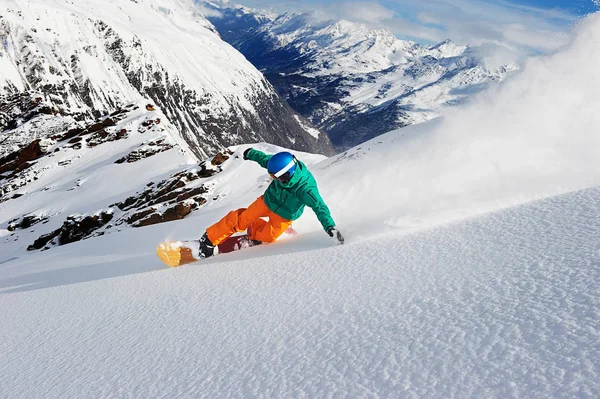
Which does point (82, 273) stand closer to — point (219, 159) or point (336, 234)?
point (336, 234)

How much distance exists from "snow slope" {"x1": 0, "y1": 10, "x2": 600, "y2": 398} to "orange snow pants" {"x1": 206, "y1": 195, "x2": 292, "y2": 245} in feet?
1.05

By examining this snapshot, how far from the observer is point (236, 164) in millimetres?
30281

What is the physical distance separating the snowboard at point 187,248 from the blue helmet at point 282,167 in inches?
43.7

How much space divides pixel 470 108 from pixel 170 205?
22.2 metres

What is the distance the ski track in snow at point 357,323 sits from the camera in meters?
1.84

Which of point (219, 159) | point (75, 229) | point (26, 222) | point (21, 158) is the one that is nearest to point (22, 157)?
point (21, 158)

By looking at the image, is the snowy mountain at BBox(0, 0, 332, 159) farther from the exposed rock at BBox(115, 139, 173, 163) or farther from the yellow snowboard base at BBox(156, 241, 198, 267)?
the yellow snowboard base at BBox(156, 241, 198, 267)

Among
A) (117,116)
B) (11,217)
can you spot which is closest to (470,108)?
(11,217)

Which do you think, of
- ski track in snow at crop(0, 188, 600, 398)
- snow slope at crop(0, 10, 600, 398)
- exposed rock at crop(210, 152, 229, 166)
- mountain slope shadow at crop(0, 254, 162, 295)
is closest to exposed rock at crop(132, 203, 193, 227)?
exposed rock at crop(210, 152, 229, 166)

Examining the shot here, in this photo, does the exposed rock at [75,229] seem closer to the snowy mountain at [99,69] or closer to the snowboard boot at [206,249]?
the snowboard boot at [206,249]

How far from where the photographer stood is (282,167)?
5.46 meters

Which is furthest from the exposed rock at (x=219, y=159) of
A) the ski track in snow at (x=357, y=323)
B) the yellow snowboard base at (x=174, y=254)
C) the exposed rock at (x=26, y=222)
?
the ski track in snow at (x=357, y=323)

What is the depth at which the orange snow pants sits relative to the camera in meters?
5.91

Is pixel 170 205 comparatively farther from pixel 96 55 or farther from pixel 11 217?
pixel 96 55
